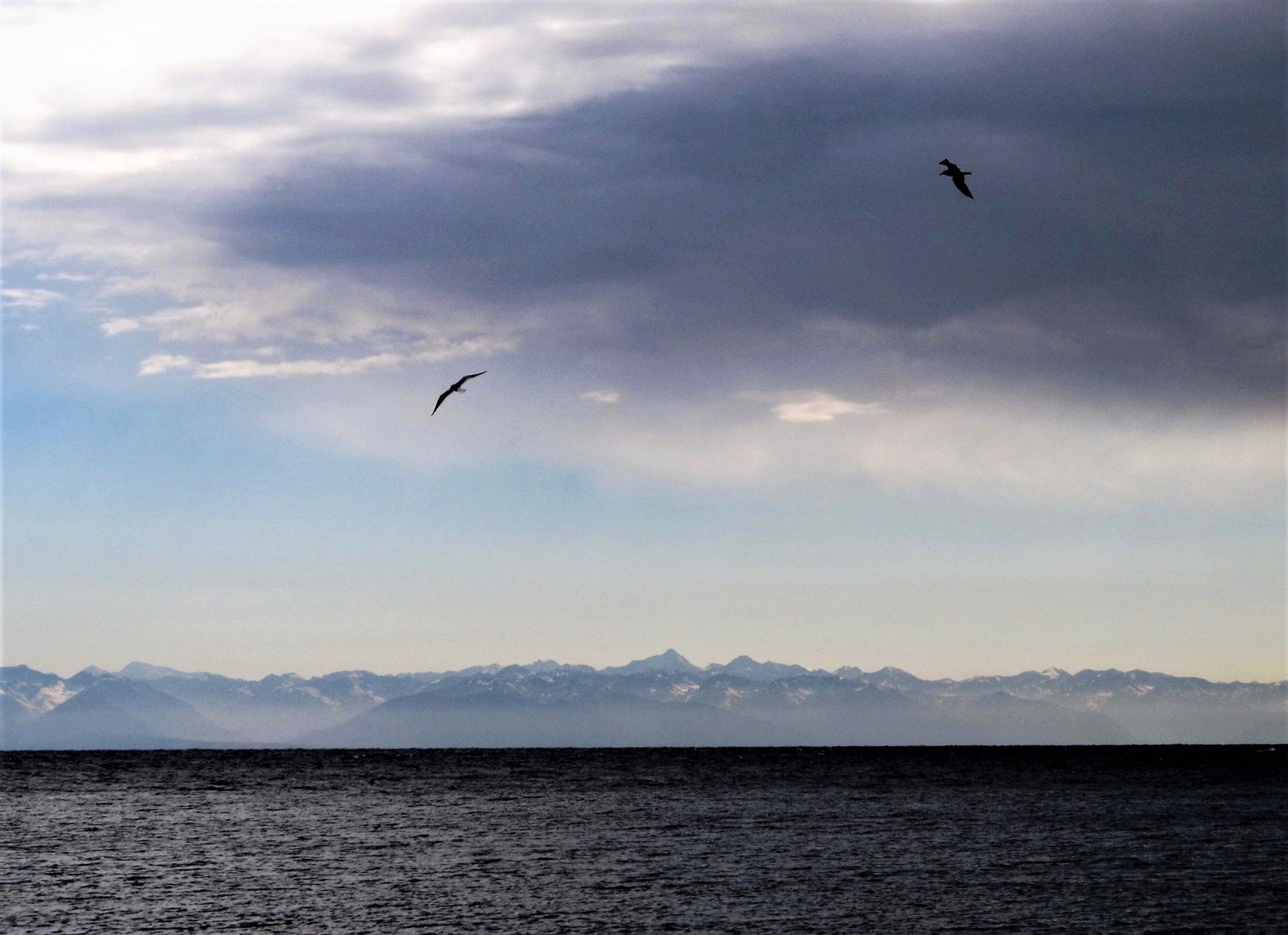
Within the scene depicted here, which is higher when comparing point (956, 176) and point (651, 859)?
point (956, 176)

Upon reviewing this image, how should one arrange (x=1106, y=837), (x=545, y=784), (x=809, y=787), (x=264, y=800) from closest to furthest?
(x=1106, y=837) < (x=264, y=800) < (x=809, y=787) < (x=545, y=784)

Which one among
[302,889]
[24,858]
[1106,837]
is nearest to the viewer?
[302,889]

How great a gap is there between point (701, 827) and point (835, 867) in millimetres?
23699

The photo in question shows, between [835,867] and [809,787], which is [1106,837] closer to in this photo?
[835,867]

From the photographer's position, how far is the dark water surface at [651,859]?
173 ft

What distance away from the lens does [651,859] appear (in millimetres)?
71500

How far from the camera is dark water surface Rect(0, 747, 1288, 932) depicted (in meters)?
52.7

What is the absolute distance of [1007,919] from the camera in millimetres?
51531

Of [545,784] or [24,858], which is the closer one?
[24,858]

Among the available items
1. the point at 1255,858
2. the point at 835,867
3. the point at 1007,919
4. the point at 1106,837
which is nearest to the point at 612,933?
the point at 1007,919

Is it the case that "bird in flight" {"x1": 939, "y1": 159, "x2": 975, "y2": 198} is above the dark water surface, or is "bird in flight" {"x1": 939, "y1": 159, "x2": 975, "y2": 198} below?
above

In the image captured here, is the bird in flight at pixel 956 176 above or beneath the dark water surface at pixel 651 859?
above

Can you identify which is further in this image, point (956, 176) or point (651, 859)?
point (651, 859)

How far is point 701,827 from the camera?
292 ft
